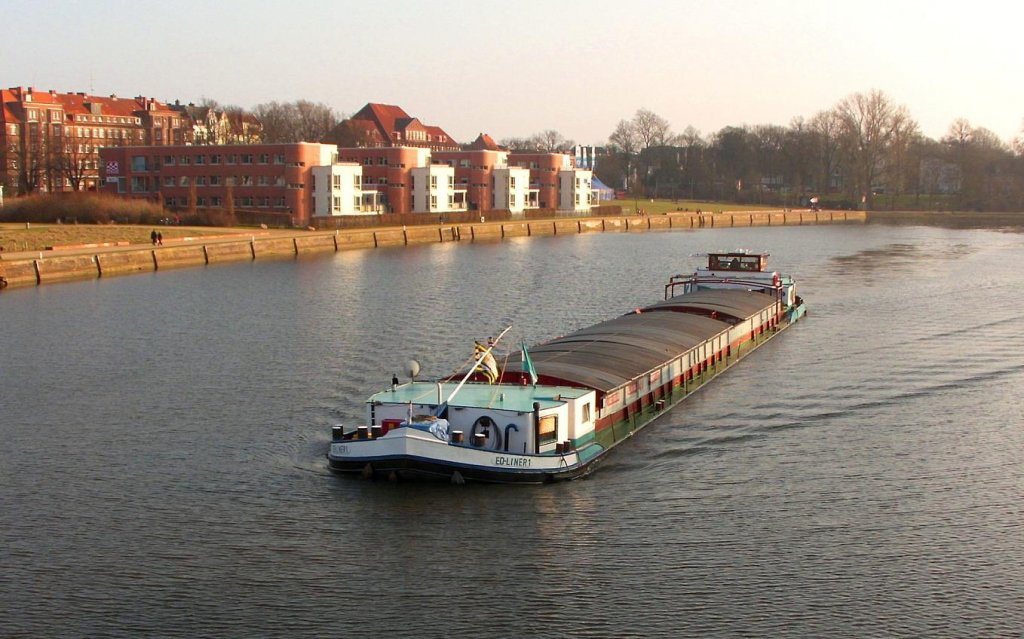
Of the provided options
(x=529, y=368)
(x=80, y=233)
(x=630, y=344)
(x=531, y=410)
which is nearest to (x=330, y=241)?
(x=80, y=233)

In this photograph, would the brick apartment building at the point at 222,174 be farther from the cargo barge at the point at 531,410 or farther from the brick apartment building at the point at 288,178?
the cargo barge at the point at 531,410

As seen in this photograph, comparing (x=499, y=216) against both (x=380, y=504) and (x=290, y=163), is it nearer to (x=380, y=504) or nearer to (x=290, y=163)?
(x=290, y=163)

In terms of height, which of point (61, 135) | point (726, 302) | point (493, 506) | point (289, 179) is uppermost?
point (61, 135)

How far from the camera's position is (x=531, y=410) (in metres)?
27.8

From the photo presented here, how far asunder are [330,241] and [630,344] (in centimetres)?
7048

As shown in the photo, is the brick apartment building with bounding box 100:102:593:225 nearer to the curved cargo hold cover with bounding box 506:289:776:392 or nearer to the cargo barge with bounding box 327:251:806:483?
the curved cargo hold cover with bounding box 506:289:776:392

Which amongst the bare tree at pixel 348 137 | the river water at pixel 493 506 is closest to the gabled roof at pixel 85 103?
the bare tree at pixel 348 137

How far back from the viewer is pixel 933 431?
33.0 metres

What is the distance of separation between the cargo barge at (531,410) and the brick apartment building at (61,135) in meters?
110

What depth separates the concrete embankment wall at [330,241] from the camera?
7544 centimetres

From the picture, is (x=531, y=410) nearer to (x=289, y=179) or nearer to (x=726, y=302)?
(x=726, y=302)

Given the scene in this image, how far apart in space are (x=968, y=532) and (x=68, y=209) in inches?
3929

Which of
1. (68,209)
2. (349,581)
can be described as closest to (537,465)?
(349,581)

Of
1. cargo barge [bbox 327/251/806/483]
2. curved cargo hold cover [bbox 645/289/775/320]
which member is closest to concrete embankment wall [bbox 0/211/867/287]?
curved cargo hold cover [bbox 645/289/775/320]
